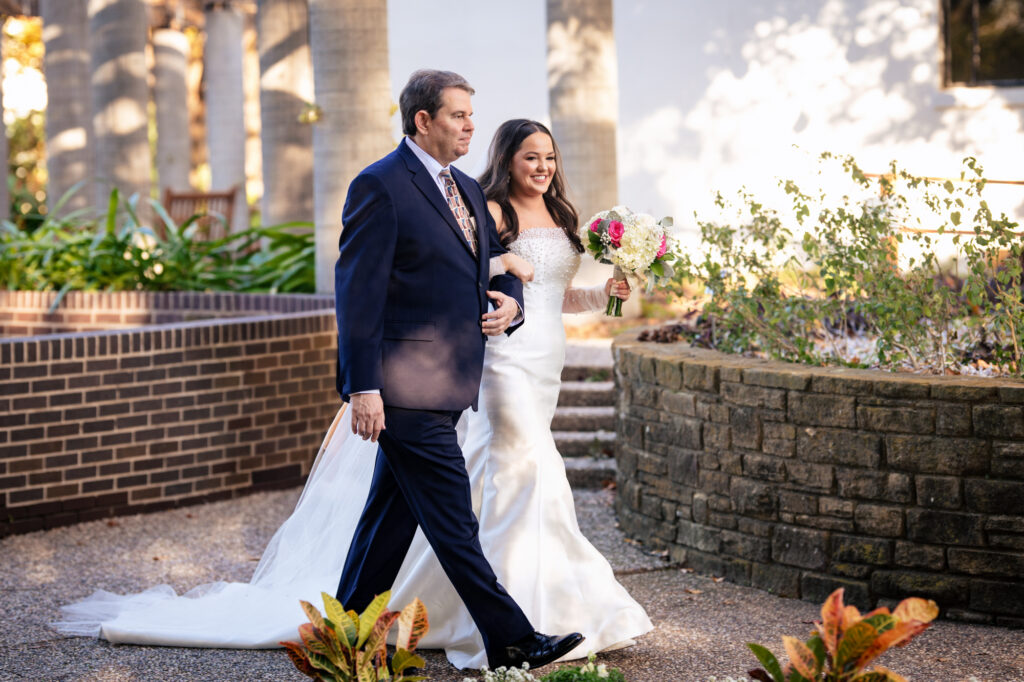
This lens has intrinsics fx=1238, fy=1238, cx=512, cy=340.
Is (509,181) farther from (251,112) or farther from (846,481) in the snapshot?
(251,112)

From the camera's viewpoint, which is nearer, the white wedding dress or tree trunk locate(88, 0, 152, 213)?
the white wedding dress

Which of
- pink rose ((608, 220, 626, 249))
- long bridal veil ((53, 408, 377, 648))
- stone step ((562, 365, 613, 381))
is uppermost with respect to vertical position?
pink rose ((608, 220, 626, 249))

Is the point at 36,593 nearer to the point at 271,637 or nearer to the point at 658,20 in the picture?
the point at 271,637

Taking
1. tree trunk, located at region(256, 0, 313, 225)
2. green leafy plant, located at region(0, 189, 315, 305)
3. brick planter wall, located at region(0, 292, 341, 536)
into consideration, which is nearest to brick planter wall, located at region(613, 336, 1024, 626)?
brick planter wall, located at region(0, 292, 341, 536)

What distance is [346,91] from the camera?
9.18 meters

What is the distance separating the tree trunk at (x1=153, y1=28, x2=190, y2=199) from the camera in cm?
2033

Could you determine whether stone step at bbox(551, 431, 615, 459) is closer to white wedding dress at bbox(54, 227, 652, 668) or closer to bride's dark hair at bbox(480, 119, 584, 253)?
white wedding dress at bbox(54, 227, 652, 668)

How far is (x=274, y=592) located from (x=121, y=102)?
10372 mm

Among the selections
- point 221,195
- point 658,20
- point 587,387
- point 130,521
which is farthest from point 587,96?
point 130,521

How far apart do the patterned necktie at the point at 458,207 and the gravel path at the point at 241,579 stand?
153 centimetres

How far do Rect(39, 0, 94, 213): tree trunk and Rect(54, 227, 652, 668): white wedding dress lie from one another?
14.0m

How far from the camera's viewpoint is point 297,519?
507 cm

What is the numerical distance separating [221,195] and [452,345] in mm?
9973

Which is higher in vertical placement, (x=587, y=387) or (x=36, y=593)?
(x=587, y=387)
